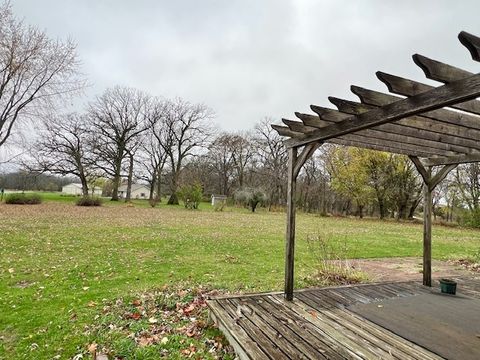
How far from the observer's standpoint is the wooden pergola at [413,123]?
1884 millimetres

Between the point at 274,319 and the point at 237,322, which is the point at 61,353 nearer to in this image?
the point at 237,322

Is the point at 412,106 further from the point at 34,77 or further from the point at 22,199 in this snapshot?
the point at 22,199

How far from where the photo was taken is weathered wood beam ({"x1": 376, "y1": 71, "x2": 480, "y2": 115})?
207cm

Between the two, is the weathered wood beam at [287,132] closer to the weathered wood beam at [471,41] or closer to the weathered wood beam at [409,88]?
the weathered wood beam at [409,88]

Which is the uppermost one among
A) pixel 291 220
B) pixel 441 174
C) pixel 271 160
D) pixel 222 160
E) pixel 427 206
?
pixel 222 160

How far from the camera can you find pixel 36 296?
13.5ft

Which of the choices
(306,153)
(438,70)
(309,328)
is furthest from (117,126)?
(438,70)

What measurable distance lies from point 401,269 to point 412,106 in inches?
214

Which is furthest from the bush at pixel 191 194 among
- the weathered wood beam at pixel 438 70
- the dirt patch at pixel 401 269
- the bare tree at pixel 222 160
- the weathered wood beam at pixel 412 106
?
the weathered wood beam at pixel 438 70

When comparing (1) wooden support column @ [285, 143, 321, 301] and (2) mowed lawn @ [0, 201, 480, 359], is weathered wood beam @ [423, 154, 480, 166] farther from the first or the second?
(2) mowed lawn @ [0, 201, 480, 359]

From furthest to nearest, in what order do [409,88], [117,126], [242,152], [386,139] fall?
[242,152] → [117,126] → [386,139] → [409,88]

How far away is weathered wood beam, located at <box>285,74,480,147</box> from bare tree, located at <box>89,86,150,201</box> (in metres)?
27.0

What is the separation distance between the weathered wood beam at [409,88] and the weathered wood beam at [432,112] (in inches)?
10.5

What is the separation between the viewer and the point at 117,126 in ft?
92.4
